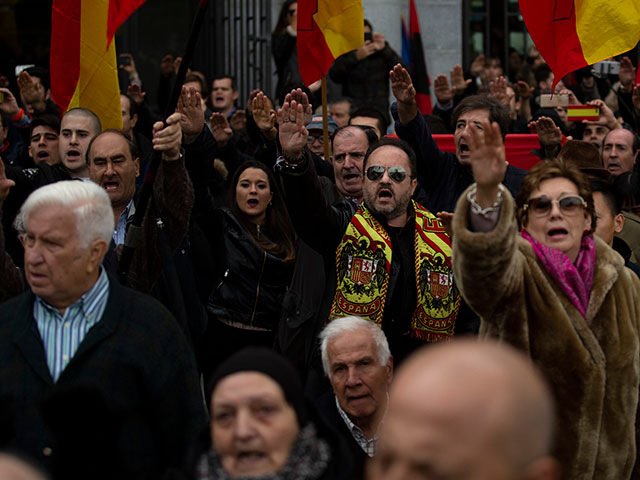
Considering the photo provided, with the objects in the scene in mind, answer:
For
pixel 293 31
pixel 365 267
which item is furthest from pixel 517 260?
pixel 293 31

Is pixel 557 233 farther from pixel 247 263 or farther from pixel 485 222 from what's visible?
pixel 247 263

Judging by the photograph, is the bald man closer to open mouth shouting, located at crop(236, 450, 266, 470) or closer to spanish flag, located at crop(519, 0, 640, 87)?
open mouth shouting, located at crop(236, 450, 266, 470)

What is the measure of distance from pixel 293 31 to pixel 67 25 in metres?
3.56

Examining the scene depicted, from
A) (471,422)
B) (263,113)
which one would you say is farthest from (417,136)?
(471,422)

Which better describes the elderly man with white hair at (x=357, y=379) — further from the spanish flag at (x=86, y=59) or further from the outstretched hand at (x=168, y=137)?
the spanish flag at (x=86, y=59)

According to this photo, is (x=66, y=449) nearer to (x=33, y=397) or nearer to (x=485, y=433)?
(x=33, y=397)

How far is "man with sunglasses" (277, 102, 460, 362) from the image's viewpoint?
208 inches

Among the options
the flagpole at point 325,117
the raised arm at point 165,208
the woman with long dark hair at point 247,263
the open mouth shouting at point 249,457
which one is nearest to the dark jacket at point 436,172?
the flagpole at point 325,117

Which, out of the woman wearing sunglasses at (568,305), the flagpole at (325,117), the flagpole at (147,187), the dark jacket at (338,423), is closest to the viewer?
the woman wearing sunglasses at (568,305)

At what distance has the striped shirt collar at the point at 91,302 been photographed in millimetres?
3834

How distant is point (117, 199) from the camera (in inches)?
218

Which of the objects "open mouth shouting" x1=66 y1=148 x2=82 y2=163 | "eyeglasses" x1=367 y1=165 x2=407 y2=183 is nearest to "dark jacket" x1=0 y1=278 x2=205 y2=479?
"eyeglasses" x1=367 y1=165 x2=407 y2=183

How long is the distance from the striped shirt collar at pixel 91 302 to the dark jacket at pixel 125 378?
0.10ft

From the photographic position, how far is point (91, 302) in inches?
152
